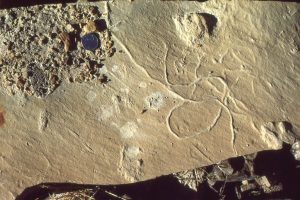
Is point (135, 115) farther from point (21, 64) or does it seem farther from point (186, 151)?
point (21, 64)

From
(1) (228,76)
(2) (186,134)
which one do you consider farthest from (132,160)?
(1) (228,76)

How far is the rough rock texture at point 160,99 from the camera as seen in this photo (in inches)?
108

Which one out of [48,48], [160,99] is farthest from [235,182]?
[48,48]

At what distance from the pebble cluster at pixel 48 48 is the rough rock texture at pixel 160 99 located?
12 mm

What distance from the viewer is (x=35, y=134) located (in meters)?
2.74

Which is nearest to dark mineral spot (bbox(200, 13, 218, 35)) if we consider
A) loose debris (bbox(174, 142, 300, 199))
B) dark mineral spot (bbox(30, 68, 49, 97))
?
loose debris (bbox(174, 142, 300, 199))

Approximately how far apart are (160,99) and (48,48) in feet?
2.35

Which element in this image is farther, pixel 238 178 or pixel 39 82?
pixel 238 178

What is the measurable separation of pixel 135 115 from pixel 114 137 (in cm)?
18

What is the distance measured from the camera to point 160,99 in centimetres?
281

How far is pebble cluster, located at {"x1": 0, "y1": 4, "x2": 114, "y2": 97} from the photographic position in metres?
2.74

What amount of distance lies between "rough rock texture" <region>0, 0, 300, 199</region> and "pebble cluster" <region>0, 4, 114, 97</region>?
0.04 feet

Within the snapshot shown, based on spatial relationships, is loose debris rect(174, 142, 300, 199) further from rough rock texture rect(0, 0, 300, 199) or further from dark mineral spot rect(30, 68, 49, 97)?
dark mineral spot rect(30, 68, 49, 97)

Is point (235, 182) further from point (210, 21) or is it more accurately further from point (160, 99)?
point (210, 21)
